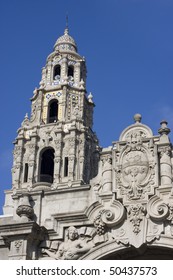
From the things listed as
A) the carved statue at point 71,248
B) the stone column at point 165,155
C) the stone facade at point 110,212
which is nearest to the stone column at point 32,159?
the stone facade at point 110,212

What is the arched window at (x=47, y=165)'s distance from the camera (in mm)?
59625

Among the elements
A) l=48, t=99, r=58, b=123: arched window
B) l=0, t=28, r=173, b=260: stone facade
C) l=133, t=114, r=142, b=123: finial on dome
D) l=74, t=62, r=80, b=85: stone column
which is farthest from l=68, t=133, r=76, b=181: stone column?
l=0, t=28, r=173, b=260: stone facade

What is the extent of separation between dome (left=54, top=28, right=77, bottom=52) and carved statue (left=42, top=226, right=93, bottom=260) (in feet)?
163

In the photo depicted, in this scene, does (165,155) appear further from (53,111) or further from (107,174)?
(53,111)

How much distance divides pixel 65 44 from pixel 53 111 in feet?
29.3

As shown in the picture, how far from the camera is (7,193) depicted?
183 feet

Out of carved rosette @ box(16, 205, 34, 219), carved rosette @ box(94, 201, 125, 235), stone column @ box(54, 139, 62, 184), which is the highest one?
stone column @ box(54, 139, 62, 184)

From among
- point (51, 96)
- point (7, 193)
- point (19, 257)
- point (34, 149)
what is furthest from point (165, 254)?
point (51, 96)

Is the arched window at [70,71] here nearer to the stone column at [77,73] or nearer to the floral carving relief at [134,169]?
the stone column at [77,73]

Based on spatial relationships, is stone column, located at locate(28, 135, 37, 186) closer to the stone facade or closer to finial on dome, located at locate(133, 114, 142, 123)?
the stone facade

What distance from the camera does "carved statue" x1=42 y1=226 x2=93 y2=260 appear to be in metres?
20.4

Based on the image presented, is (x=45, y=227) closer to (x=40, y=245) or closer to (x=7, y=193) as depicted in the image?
(x=40, y=245)

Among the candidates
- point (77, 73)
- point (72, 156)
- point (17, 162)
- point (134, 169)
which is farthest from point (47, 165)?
point (134, 169)

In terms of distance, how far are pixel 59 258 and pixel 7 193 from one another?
3580 cm
